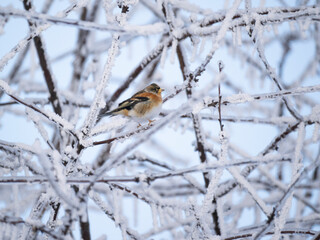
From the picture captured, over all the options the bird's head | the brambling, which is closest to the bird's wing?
the brambling

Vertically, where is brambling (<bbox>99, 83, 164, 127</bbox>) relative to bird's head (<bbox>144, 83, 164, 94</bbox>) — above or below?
below

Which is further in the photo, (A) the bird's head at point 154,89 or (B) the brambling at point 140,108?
(A) the bird's head at point 154,89

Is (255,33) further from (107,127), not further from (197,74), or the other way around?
(107,127)

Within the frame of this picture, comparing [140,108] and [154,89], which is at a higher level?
[154,89]

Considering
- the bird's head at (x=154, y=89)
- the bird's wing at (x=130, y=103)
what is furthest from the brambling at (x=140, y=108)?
the bird's head at (x=154, y=89)

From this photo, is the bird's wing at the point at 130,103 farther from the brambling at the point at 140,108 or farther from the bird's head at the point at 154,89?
the bird's head at the point at 154,89

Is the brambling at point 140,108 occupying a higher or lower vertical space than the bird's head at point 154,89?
lower

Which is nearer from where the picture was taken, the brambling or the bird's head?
the brambling

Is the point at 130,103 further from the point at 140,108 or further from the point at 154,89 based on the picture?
the point at 154,89

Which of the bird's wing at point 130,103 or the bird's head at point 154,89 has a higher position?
the bird's head at point 154,89

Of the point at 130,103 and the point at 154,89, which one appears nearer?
the point at 130,103

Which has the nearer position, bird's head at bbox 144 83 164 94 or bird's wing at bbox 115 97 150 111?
bird's wing at bbox 115 97 150 111

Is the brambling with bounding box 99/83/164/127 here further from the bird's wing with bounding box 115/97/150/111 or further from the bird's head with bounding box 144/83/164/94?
the bird's head with bounding box 144/83/164/94

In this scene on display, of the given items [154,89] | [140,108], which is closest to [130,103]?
[140,108]
